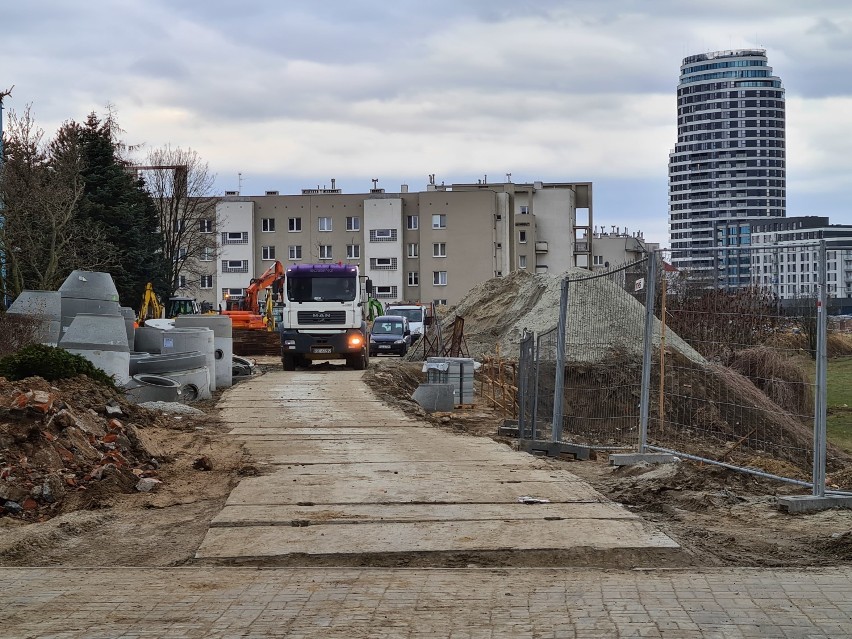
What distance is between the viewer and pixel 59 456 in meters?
12.0

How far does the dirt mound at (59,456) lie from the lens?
429 inches

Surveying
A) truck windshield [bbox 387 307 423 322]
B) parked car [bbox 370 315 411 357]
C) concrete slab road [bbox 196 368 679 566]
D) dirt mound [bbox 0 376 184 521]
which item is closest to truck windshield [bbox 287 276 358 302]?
parked car [bbox 370 315 411 357]

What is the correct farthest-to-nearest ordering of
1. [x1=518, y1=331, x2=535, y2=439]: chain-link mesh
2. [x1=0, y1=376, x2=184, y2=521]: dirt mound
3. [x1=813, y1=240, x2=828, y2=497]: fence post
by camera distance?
[x1=518, y1=331, x2=535, y2=439]: chain-link mesh < [x1=0, y1=376, x2=184, y2=521]: dirt mound < [x1=813, y1=240, x2=828, y2=497]: fence post

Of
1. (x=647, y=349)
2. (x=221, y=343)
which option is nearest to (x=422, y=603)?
(x=647, y=349)

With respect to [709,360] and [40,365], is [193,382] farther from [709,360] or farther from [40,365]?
[709,360]

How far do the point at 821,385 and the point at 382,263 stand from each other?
8717 cm

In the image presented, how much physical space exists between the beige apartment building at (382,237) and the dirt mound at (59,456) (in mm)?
80115

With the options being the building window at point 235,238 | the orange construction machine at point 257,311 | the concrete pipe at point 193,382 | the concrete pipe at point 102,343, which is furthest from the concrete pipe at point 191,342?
the building window at point 235,238

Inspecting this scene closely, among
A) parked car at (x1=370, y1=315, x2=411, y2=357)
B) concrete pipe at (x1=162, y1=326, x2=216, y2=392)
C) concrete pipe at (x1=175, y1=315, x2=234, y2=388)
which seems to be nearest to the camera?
concrete pipe at (x1=162, y1=326, x2=216, y2=392)

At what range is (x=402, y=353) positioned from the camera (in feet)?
168

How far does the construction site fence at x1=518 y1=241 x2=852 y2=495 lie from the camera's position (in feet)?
33.5

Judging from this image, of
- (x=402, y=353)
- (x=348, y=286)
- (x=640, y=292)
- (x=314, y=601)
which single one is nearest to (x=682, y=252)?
(x=640, y=292)

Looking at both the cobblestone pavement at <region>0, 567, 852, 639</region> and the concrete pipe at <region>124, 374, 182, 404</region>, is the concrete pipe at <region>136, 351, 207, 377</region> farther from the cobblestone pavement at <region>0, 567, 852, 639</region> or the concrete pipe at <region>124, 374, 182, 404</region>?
the cobblestone pavement at <region>0, 567, 852, 639</region>

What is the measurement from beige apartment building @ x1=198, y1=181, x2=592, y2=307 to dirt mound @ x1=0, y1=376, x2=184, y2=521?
80115 mm
